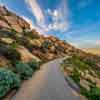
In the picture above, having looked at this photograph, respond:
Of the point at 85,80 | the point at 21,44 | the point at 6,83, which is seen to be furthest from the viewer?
the point at 21,44

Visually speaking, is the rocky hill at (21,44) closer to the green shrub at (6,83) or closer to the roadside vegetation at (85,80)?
the roadside vegetation at (85,80)

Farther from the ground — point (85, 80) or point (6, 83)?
point (6, 83)

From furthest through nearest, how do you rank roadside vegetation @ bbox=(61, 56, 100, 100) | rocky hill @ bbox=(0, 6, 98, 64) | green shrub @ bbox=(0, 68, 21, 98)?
rocky hill @ bbox=(0, 6, 98, 64) → roadside vegetation @ bbox=(61, 56, 100, 100) → green shrub @ bbox=(0, 68, 21, 98)

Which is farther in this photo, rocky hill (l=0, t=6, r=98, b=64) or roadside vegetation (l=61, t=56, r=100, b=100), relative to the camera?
rocky hill (l=0, t=6, r=98, b=64)

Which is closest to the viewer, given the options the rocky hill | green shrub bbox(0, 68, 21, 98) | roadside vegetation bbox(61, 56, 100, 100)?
green shrub bbox(0, 68, 21, 98)

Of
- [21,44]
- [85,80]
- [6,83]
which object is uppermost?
[21,44]

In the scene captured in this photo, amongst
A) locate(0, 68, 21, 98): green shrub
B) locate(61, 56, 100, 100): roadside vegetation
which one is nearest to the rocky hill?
locate(61, 56, 100, 100): roadside vegetation

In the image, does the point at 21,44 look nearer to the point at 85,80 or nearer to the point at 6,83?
the point at 85,80

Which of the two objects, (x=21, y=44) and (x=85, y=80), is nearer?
(x=85, y=80)

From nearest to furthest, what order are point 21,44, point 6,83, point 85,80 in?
point 6,83, point 85,80, point 21,44

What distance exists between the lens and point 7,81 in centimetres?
819

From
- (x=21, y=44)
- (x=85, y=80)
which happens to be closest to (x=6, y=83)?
(x=85, y=80)

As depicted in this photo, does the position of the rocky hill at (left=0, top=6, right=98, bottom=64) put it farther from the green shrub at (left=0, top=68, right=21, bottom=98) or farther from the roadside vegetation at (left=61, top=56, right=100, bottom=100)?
the green shrub at (left=0, top=68, right=21, bottom=98)

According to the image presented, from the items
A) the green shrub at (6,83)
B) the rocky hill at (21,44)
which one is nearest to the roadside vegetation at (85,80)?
the green shrub at (6,83)
